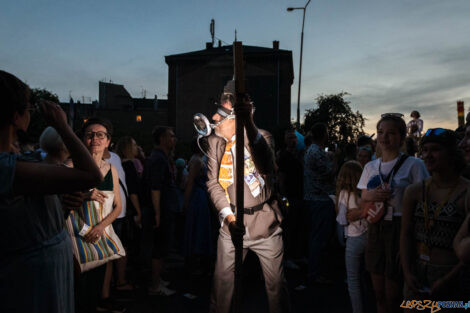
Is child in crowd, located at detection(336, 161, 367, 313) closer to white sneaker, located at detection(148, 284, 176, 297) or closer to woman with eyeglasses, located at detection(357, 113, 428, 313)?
woman with eyeglasses, located at detection(357, 113, 428, 313)

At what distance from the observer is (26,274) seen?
1684mm

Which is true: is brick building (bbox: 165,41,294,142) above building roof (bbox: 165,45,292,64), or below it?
below

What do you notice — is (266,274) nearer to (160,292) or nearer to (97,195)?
(97,195)

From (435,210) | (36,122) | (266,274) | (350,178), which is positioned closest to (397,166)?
(435,210)

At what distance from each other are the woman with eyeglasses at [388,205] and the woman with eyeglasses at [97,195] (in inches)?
98.9

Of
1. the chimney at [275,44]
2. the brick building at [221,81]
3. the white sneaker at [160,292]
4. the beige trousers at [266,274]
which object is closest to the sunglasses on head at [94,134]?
the beige trousers at [266,274]

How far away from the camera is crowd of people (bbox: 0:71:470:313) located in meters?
1.70

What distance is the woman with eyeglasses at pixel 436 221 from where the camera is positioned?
243cm

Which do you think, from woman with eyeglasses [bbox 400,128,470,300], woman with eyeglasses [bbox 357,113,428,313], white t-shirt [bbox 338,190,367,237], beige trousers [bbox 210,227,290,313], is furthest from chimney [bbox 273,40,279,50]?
woman with eyeglasses [bbox 400,128,470,300]

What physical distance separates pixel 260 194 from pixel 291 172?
136 inches

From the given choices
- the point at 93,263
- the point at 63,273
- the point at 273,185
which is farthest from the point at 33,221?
the point at 273,185

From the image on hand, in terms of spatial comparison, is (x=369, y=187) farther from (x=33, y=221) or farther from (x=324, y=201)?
(x=33, y=221)

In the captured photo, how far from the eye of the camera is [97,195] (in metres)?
3.69

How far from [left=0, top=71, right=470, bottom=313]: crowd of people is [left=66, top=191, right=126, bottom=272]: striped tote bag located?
1 cm
